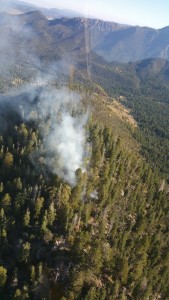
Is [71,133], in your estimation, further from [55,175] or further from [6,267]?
[6,267]

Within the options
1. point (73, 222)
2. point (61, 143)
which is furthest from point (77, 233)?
point (61, 143)

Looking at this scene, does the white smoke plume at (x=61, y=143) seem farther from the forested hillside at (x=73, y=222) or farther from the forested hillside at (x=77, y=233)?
the forested hillside at (x=77, y=233)

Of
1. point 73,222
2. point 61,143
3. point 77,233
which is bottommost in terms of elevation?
point 77,233

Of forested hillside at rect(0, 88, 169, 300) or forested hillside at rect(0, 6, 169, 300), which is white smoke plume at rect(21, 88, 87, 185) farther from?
forested hillside at rect(0, 88, 169, 300)

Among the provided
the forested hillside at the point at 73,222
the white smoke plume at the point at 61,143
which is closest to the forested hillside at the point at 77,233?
the forested hillside at the point at 73,222

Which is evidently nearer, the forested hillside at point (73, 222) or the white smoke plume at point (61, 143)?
the forested hillside at point (73, 222)

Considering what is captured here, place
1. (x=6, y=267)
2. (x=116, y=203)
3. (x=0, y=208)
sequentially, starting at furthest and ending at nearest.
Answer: (x=116, y=203) → (x=0, y=208) → (x=6, y=267)

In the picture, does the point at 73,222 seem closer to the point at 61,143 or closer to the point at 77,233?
the point at 77,233

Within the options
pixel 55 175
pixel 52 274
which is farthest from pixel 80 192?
pixel 52 274

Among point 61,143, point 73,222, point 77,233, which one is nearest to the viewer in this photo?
point 73,222

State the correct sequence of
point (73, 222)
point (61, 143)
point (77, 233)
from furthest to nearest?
point (61, 143)
point (77, 233)
point (73, 222)

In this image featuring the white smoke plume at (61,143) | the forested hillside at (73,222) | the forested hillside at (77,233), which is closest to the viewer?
the forested hillside at (77,233)
